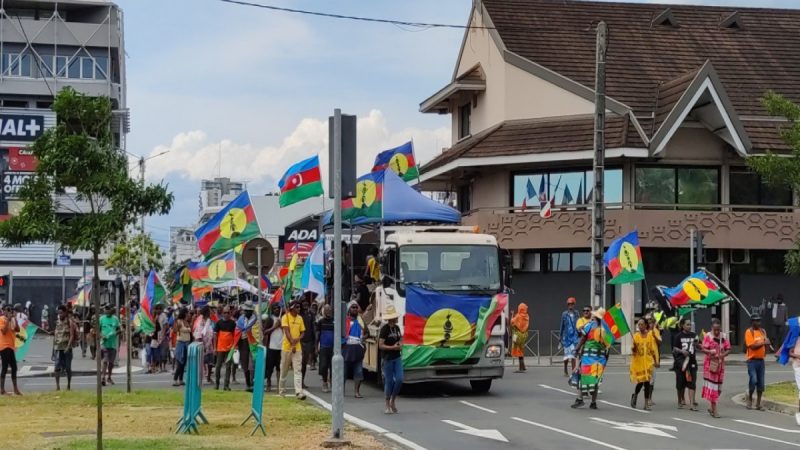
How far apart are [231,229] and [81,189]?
7124 mm

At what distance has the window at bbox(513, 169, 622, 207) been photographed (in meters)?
36.6

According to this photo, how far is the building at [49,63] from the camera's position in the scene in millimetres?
66438

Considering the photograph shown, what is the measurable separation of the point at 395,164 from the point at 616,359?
29.9 feet

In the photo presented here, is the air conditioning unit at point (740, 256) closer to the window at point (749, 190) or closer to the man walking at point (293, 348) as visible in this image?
the window at point (749, 190)

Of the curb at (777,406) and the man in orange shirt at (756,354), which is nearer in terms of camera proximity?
the man in orange shirt at (756,354)

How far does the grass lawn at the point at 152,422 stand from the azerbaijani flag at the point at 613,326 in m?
5.24

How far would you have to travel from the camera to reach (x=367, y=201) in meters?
25.3

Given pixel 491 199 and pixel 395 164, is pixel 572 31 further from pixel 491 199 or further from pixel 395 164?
pixel 395 164

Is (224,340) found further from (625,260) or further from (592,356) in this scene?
(625,260)

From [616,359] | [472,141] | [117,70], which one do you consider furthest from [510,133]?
[117,70]

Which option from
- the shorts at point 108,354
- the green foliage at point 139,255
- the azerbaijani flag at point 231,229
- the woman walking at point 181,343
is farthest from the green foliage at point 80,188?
the green foliage at point 139,255

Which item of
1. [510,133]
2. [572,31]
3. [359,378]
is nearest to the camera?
[359,378]

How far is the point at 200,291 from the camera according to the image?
41000mm

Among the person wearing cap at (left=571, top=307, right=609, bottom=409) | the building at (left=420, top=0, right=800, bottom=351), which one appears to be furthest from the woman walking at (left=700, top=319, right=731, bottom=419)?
the building at (left=420, top=0, right=800, bottom=351)
